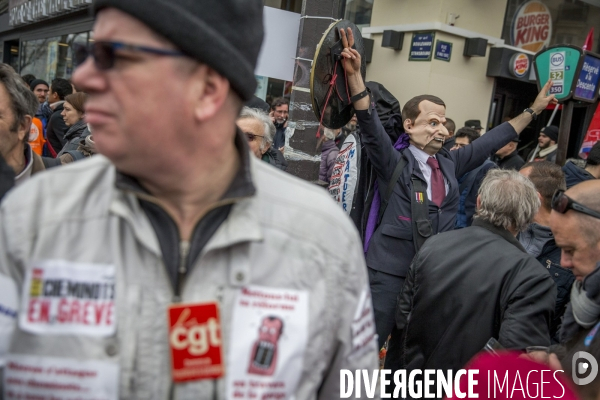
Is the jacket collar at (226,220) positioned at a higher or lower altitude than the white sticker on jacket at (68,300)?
higher

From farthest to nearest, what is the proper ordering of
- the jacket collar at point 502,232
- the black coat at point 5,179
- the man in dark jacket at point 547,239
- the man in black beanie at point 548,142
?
the man in black beanie at point 548,142
the man in dark jacket at point 547,239
the jacket collar at point 502,232
the black coat at point 5,179

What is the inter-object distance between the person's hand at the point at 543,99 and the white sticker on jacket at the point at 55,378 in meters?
4.45

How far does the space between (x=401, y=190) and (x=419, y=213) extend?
7.7 inches

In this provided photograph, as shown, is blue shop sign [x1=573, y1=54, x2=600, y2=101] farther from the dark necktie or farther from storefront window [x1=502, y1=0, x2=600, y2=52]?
storefront window [x1=502, y1=0, x2=600, y2=52]

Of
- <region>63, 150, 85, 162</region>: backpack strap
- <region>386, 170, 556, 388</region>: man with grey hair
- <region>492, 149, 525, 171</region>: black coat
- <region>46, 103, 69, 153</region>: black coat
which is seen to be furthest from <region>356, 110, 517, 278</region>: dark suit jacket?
<region>46, 103, 69, 153</region>: black coat

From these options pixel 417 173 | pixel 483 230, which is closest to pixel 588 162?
pixel 417 173

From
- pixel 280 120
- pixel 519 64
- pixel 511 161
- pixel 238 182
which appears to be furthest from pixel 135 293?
pixel 519 64

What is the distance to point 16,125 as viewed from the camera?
2850 millimetres

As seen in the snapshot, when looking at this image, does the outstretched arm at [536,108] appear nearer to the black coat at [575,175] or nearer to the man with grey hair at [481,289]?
the black coat at [575,175]

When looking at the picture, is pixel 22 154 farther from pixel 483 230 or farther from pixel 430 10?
pixel 430 10

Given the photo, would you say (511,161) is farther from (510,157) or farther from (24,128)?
(24,128)

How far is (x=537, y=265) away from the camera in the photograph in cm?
289

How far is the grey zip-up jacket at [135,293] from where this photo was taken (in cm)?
121

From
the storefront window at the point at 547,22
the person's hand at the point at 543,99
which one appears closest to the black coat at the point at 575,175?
the person's hand at the point at 543,99
